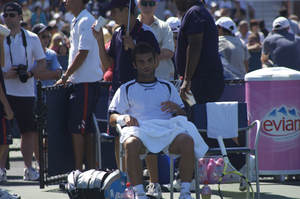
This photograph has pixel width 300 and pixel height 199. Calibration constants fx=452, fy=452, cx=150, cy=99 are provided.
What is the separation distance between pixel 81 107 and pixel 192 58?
1466 mm

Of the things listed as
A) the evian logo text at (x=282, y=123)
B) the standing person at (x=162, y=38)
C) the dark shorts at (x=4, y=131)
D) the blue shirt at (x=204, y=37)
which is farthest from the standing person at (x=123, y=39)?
the evian logo text at (x=282, y=123)

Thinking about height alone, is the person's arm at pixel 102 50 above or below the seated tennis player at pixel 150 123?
above

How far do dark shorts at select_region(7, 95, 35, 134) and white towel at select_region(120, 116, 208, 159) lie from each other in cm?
232

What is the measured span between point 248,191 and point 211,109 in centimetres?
86

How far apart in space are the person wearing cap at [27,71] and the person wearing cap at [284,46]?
3.72 m

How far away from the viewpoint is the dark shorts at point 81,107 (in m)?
5.25

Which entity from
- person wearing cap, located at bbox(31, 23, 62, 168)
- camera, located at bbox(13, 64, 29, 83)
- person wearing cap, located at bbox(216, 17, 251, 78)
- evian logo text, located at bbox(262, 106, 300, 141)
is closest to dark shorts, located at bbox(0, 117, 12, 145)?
camera, located at bbox(13, 64, 29, 83)

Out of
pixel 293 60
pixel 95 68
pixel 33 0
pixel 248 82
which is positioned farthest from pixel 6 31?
pixel 33 0

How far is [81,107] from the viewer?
5.27m

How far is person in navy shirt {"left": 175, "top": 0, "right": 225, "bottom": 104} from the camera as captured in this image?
15.4 feet

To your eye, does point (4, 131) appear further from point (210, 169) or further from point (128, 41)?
point (210, 169)

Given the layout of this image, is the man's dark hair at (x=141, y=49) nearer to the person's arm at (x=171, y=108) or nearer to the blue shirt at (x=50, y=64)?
the person's arm at (x=171, y=108)

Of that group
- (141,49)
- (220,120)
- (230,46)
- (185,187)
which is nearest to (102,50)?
(141,49)

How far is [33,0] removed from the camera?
21734 mm
